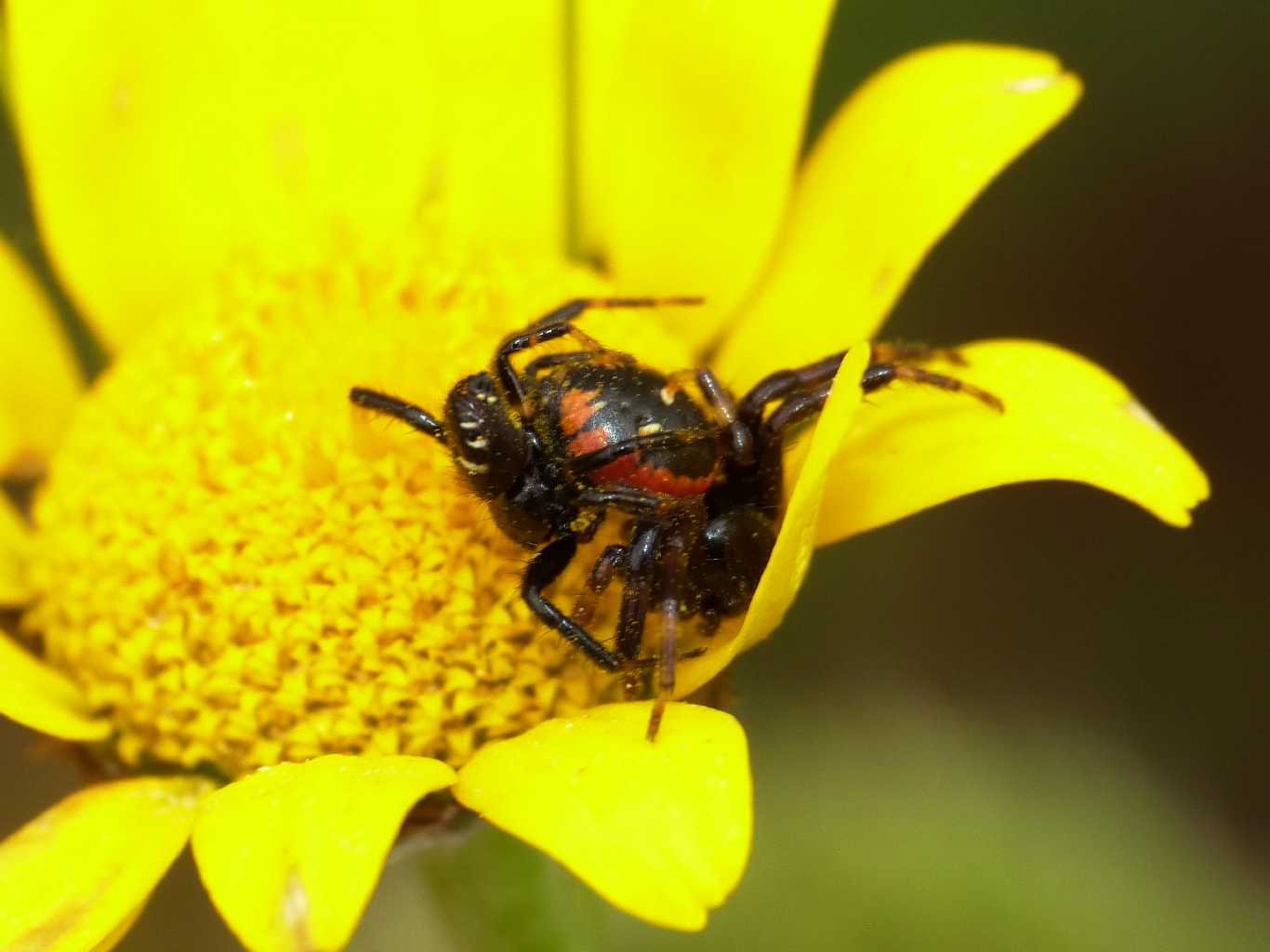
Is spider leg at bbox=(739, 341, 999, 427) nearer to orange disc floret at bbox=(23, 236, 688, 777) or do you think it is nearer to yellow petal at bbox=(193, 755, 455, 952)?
orange disc floret at bbox=(23, 236, 688, 777)

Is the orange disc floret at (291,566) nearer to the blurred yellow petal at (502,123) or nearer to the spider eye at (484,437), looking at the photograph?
the spider eye at (484,437)

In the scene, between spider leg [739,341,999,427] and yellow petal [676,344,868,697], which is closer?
yellow petal [676,344,868,697]

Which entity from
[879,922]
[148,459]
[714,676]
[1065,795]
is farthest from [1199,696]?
[148,459]

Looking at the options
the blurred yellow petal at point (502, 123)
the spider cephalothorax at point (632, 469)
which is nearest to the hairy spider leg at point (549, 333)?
the spider cephalothorax at point (632, 469)

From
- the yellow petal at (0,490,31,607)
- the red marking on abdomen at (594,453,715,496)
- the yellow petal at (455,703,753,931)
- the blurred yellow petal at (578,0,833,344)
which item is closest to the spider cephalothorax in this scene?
Result: the red marking on abdomen at (594,453,715,496)

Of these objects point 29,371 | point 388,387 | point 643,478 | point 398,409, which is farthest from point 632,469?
point 29,371

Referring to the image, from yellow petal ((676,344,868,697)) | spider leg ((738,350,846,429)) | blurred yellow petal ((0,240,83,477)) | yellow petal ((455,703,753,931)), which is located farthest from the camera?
blurred yellow petal ((0,240,83,477))
